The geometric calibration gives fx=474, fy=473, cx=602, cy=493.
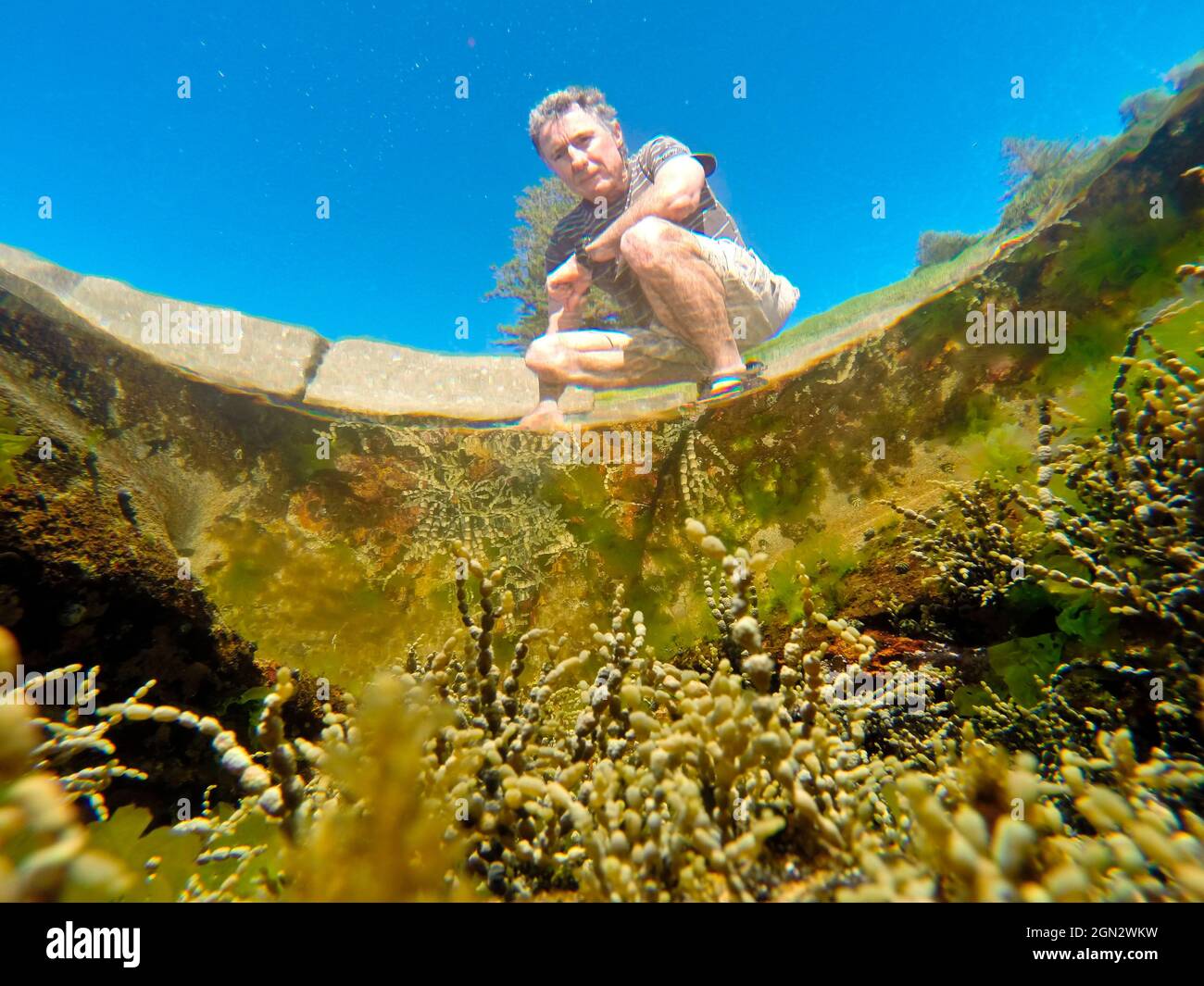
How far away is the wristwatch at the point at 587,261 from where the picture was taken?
513 cm

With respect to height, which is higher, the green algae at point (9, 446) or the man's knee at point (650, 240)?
the man's knee at point (650, 240)

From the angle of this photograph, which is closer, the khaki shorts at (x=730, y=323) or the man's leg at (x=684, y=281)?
the man's leg at (x=684, y=281)

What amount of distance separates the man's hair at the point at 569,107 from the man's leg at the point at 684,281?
1925mm

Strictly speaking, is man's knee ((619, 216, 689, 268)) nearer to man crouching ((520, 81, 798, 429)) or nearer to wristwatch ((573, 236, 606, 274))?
man crouching ((520, 81, 798, 429))

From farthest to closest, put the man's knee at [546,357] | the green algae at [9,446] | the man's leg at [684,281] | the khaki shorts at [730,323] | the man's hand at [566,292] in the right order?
1. the man's hand at [566,292]
2. the man's knee at [546,357]
3. the khaki shorts at [730,323]
4. the man's leg at [684,281]
5. the green algae at [9,446]

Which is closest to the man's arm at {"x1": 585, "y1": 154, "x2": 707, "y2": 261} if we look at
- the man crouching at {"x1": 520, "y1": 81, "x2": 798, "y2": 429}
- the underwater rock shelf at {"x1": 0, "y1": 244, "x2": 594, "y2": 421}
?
the man crouching at {"x1": 520, "y1": 81, "x2": 798, "y2": 429}

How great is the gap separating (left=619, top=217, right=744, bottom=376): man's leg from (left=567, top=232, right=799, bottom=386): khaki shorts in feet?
0.83

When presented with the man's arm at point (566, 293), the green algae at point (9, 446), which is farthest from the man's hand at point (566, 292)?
the green algae at point (9, 446)

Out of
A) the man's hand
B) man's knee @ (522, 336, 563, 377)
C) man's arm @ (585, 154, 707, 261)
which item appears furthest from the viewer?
the man's hand

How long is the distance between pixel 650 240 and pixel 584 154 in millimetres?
1720

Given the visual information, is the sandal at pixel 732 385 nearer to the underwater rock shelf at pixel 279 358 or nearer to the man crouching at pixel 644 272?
the man crouching at pixel 644 272

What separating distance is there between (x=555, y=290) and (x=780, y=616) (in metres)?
4.22

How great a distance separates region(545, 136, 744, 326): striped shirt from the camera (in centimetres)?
492

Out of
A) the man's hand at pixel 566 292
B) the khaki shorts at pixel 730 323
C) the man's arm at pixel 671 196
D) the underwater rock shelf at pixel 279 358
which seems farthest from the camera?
the man's hand at pixel 566 292
